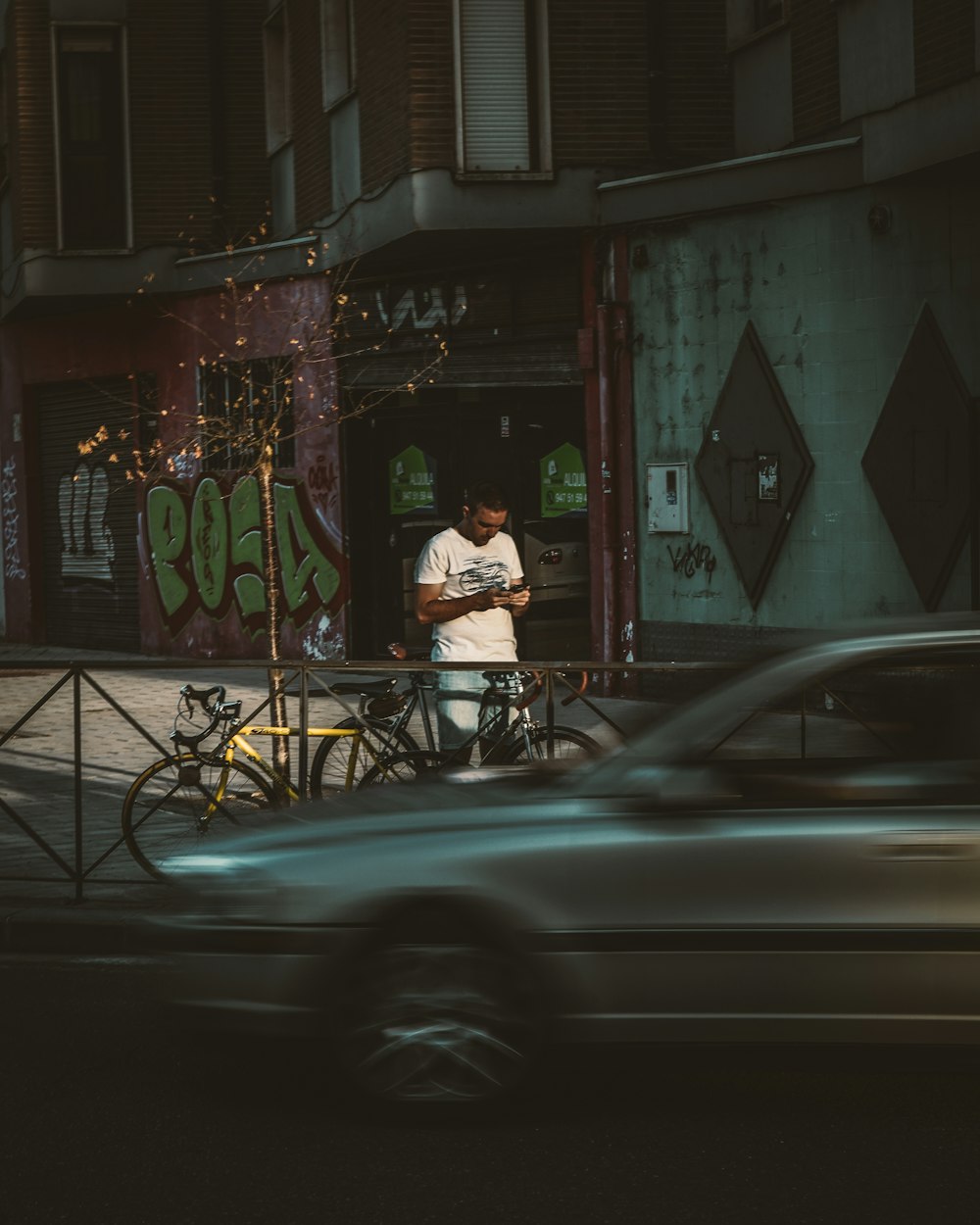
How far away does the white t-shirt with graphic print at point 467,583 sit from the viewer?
28.2 ft

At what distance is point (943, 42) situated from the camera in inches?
458

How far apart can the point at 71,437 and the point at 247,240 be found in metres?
3.64

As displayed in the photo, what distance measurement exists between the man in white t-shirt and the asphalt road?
3154 mm

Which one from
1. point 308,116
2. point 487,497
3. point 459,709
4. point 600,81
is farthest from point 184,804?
point 308,116

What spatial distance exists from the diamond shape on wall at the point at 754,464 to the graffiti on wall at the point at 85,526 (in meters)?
9.11

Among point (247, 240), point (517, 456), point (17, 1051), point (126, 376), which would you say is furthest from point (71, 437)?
point (17, 1051)

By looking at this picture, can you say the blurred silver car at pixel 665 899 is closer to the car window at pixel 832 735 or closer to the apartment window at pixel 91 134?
the car window at pixel 832 735

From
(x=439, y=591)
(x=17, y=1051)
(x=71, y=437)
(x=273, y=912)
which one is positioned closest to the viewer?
(x=273, y=912)

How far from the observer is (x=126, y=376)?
813 inches

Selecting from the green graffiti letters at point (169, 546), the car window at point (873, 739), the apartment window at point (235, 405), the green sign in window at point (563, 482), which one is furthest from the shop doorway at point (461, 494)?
the car window at point (873, 739)

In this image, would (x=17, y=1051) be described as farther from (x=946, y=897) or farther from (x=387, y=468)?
(x=387, y=468)

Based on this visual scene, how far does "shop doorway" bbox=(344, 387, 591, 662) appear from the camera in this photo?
1647 cm

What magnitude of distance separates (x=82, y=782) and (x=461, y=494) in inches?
327

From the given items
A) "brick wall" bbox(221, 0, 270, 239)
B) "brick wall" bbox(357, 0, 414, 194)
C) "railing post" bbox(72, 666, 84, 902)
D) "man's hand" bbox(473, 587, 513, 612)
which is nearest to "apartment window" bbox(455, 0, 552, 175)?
"brick wall" bbox(357, 0, 414, 194)
